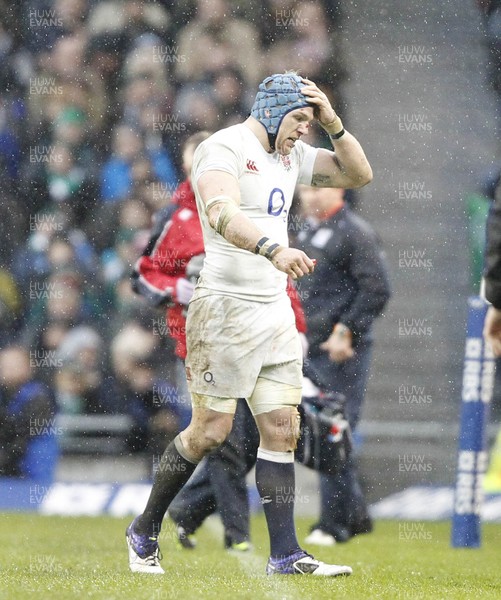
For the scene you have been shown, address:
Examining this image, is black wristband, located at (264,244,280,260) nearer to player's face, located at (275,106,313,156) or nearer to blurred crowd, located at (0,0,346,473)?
player's face, located at (275,106,313,156)

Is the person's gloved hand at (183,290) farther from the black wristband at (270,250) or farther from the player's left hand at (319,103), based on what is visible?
the black wristband at (270,250)

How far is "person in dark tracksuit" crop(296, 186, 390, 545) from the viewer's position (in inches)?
320

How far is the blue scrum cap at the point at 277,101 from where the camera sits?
5543 mm

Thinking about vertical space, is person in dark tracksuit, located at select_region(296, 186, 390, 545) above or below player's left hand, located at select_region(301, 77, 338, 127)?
below

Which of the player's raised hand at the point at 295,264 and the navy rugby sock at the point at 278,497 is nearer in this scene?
the player's raised hand at the point at 295,264

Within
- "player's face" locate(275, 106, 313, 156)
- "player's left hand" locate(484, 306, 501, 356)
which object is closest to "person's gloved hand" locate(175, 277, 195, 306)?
"player's face" locate(275, 106, 313, 156)

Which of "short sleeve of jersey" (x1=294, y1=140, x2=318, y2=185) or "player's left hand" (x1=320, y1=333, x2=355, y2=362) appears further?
"player's left hand" (x1=320, y1=333, x2=355, y2=362)

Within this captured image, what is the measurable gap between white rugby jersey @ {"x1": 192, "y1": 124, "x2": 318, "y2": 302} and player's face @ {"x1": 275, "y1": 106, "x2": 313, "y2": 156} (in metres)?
0.07

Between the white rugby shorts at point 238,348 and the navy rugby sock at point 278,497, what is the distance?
11.9 inches

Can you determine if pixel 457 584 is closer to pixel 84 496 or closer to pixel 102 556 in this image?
pixel 102 556

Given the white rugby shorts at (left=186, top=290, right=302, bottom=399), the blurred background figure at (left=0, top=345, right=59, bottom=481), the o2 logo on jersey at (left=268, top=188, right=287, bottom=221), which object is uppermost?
the o2 logo on jersey at (left=268, top=188, right=287, bottom=221)

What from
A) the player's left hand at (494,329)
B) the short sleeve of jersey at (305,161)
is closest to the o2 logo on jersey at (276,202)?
the short sleeve of jersey at (305,161)

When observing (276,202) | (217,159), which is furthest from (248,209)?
(217,159)

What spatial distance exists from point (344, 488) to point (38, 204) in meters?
3.71
